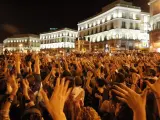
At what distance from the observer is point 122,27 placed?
7369 centimetres

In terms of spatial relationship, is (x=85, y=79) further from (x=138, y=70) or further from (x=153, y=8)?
(x=153, y=8)

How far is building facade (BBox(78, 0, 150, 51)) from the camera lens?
72.7 metres

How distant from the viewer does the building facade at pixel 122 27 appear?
72.7 metres

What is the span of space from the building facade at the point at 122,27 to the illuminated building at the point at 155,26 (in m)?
14.3

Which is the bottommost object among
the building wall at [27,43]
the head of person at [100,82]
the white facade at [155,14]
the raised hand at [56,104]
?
the head of person at [100,82]

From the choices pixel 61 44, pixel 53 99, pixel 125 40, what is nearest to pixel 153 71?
pixel 53 99

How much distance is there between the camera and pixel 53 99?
7.77 feet

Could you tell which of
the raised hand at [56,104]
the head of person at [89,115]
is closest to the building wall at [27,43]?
the head of person at [89,115]

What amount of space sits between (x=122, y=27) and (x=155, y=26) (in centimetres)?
1973

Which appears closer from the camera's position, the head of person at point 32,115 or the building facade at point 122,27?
the head of person at point 32,115

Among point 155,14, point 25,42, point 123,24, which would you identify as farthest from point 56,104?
point 25,42

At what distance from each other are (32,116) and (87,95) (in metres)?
3.07

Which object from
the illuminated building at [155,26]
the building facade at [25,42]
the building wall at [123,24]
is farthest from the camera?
the building facade at [25,42]

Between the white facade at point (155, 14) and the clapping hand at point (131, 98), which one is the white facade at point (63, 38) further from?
the clapping hand at point (131, 98)
